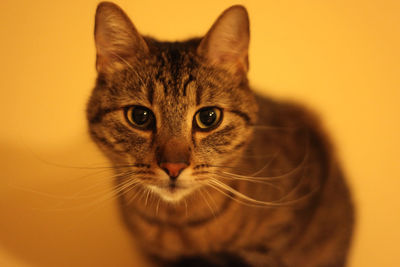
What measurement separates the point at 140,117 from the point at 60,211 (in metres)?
0.45

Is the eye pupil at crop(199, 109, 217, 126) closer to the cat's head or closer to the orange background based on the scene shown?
the cat's head

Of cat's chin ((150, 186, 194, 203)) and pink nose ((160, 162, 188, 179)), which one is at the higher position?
pink nose ((160, 162, 188, 179))

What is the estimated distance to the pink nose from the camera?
727mm

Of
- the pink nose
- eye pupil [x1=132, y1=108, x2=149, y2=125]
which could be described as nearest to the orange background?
eye pupil [x1=132, y1=108, x2=149, y2=125]

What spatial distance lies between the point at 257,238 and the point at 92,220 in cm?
51

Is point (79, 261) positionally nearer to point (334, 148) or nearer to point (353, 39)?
point (334, 148)

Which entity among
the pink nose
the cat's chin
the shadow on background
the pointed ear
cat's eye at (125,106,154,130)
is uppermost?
the pointed ear

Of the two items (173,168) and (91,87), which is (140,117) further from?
(91,87)

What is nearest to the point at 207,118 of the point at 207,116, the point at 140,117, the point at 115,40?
the point at 207,116

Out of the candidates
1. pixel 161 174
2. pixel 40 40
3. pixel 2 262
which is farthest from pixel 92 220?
pixel 40 40

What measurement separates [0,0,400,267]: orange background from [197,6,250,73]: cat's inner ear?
0.28m

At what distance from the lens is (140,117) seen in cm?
82

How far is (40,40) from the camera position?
3.36 feet

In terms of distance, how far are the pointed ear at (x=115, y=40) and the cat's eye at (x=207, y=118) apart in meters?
0.21
